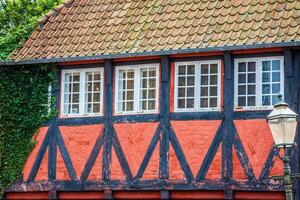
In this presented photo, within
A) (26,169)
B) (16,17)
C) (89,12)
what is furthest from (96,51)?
(16,17)

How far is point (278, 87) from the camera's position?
16.2 meters

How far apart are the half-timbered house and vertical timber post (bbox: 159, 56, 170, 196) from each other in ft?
0.07

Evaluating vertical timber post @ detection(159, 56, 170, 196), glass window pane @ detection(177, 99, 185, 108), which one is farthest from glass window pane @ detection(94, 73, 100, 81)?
glass window pane @ detection(177, 99, 185, 108)

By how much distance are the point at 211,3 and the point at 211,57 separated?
1471 mm

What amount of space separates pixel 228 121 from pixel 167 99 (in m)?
1.38

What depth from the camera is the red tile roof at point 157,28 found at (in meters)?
16.3

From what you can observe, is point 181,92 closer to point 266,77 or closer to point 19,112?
point 266,77

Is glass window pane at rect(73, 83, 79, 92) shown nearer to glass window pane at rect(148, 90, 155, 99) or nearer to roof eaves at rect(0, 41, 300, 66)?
roof eaves at rect(0, 41, 300, 66)

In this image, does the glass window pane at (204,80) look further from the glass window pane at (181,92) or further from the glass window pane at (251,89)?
the glass window pane at (251,89)

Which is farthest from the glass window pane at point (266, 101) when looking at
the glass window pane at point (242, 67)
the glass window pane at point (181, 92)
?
the glass window pane at point (181, 92)

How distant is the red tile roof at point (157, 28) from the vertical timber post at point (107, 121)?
0.44m

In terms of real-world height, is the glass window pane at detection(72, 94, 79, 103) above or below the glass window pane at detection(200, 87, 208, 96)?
below

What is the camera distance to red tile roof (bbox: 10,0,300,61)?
641 inches

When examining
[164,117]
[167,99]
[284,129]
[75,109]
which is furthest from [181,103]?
[284,129]
